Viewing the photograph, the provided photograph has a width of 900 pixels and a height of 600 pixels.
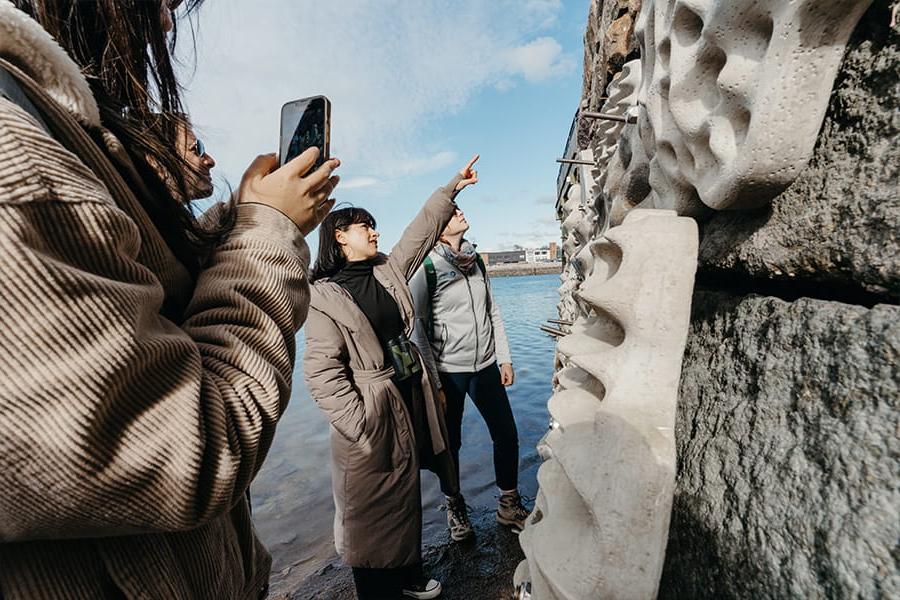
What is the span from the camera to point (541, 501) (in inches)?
55.0

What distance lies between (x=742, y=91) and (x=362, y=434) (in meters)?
2.24

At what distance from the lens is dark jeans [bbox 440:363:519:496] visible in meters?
3.49

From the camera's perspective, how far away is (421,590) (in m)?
2.85

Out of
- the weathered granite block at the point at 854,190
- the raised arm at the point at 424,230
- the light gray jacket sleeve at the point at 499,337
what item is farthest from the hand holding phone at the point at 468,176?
the weathered granite block at the point at 854,190

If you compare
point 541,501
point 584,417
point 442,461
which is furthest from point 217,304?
point 442,461

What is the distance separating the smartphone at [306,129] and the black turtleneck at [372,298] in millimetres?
1354

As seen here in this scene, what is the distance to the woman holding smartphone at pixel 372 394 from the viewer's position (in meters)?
2.44

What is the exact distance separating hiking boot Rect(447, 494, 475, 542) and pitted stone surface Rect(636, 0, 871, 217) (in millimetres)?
3000

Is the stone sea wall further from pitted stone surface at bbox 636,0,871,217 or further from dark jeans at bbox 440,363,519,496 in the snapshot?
dark jeans at bbox 440,363,519,496

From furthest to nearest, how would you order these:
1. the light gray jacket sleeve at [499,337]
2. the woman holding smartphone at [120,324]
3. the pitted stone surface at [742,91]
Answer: the light gray jacket sleeve at [499,337], the pitted stone surface at [742,91], the woman holding smartphone at [120,324]

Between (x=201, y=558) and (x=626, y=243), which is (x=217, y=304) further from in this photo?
(x=626, y=243)

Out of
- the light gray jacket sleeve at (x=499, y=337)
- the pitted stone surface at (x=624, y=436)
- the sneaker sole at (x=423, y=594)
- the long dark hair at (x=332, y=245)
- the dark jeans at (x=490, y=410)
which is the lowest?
the sneaker sole at (x=423, y=594)

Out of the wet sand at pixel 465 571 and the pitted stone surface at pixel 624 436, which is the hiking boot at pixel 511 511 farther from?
the pitted stone surface at pixel 624 436

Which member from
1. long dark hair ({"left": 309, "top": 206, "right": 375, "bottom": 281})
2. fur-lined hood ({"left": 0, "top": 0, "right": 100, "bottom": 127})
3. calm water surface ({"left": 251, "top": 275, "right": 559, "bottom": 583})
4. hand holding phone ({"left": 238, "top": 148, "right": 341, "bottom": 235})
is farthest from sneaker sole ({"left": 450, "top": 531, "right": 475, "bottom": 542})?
fur-lined hood ({"left": 0, "top": 0, "right": 100, "bottom": 127})
